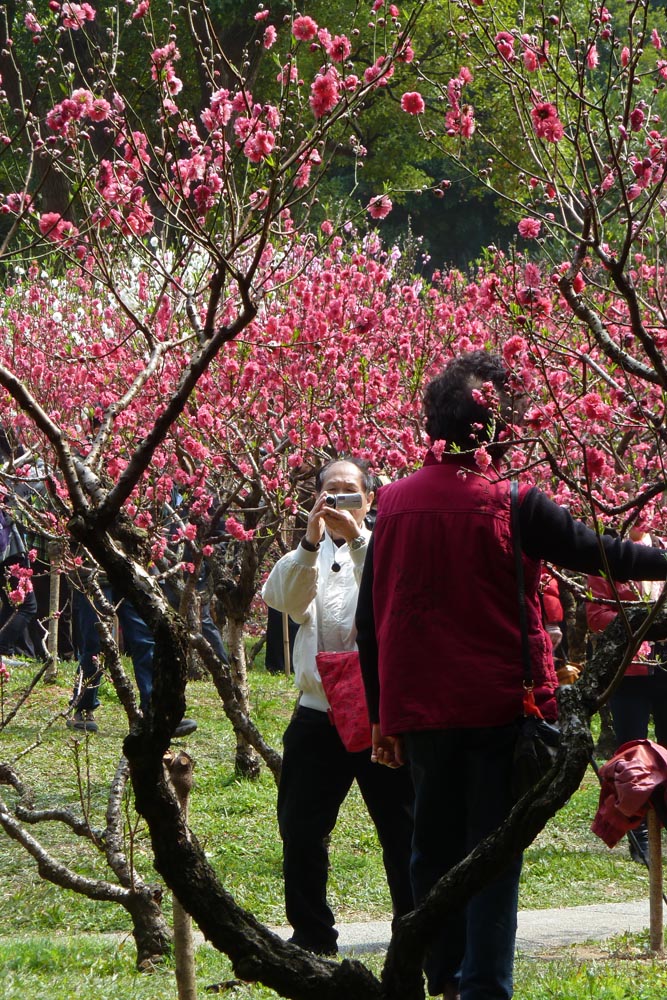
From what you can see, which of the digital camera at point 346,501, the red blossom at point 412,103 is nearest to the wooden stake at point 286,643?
the digital camera at point 346,501

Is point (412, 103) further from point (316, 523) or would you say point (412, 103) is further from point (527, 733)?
point (527, 733)

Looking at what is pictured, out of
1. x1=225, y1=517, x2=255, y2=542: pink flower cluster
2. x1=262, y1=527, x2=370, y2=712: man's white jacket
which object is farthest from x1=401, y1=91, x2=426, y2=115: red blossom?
x1=225, y1=517, x2=255, y2=542: pink flower cluster

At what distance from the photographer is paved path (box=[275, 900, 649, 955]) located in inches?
216

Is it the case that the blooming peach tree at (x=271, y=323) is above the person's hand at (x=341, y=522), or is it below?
above

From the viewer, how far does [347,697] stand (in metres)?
4.49

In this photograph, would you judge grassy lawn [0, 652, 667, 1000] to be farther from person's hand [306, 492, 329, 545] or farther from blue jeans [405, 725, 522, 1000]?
person's hand [306, 492, 329, 545]

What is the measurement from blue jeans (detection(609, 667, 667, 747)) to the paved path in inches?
36.1

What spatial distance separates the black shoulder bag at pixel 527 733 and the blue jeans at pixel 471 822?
0.08m

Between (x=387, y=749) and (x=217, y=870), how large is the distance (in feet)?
11.4

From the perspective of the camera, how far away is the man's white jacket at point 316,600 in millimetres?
4621

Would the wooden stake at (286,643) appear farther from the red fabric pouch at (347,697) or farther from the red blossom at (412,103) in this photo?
the red blossom at (412,103)

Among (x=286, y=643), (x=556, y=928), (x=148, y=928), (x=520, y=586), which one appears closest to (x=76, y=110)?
(x=520, y=586)

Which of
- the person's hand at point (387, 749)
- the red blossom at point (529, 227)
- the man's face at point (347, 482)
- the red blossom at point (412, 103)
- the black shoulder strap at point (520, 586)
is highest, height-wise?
the red blossom at point (412, 103)

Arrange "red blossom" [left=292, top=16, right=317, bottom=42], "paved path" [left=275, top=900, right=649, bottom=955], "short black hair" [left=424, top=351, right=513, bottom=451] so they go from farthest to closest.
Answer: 1. "paved path" [left=275, top=900, right=649, bottom=955]
2. "red blossom" [left=292, top=16, right=317, bottom=42]
3. "short black hair" [left=424, top=351, right=513, bottom=451]
